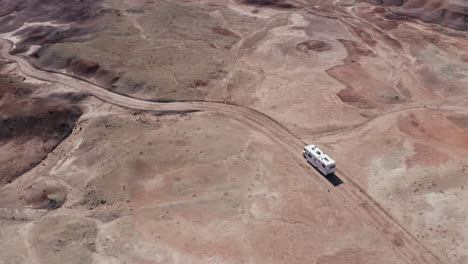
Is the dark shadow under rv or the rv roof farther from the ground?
the rv roof

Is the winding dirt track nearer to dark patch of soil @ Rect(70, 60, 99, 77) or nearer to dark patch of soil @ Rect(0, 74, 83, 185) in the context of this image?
dark patch of soil @ Rect(70, 60, 99, 77)

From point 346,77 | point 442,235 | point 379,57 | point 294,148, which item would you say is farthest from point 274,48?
point 442,235

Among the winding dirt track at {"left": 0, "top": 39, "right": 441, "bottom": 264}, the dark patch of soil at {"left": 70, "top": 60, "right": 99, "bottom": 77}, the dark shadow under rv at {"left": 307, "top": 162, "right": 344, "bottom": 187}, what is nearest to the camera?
the winding dirt track at {"left": 0, "top": 39, "right": 441, "bottom": 264}

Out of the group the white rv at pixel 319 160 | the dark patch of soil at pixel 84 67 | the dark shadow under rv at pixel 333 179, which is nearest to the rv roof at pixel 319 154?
the white rv at pixel 319 160

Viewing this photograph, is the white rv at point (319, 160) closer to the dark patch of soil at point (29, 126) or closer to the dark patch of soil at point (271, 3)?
the dark patch of soil at point (29, 126)

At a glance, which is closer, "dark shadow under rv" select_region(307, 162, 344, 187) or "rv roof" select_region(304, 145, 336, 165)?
"dark shadow under rv" select_region(307, 162, 344, 187)

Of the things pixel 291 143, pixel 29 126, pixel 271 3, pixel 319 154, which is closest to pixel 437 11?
pixel 271 3

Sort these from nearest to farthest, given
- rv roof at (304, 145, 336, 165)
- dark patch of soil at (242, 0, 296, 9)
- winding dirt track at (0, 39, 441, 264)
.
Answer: winding dirt track at (0, 39, 441, 264), rv roof at (304, 145, 336, 165), dark patch of soil at (242, 0, 296, 9)

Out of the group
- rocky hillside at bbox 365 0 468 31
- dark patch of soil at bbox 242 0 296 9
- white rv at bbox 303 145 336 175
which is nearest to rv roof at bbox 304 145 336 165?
white rv at bbox 303 145 336 175
